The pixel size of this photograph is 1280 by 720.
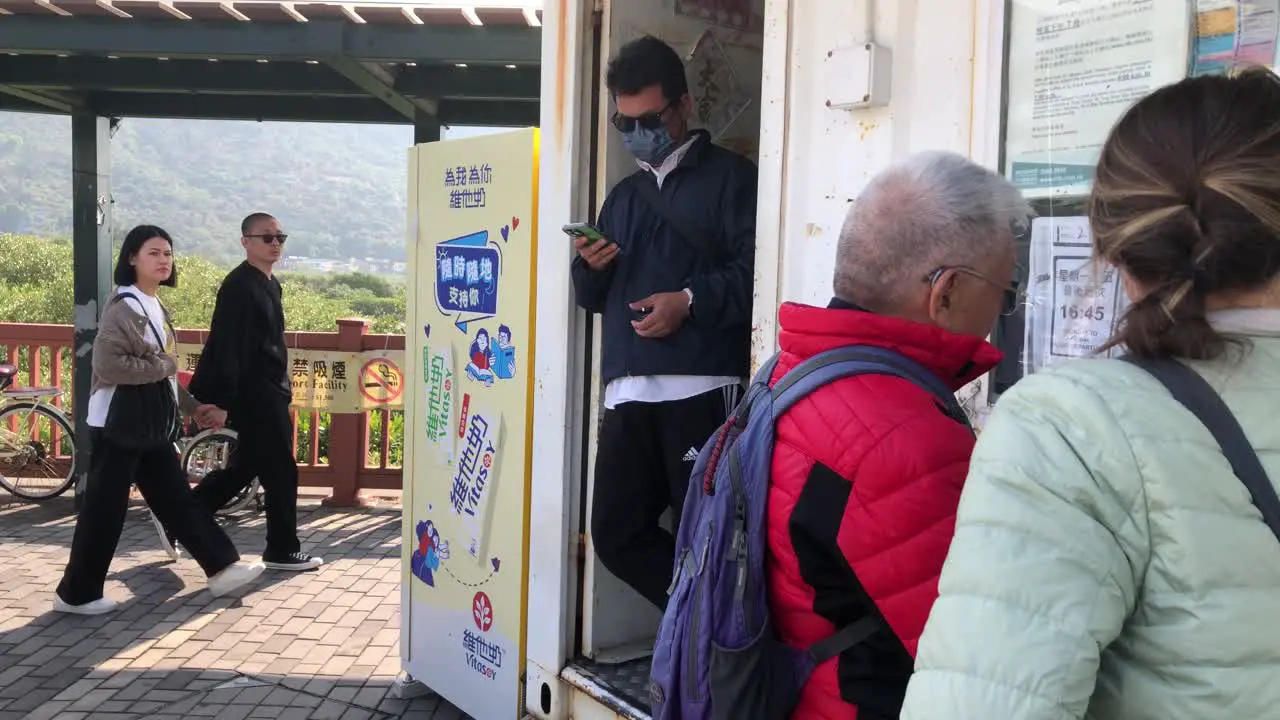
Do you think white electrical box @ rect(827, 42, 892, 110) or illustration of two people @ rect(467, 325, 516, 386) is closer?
white electrical box @ rect(827, 42, 892, 110)

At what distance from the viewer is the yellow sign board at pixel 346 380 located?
24.5 ft

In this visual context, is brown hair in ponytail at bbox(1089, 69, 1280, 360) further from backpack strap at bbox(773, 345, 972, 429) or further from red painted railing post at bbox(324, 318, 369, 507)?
red painted railing post at bbox(324, 318, 369, 507)

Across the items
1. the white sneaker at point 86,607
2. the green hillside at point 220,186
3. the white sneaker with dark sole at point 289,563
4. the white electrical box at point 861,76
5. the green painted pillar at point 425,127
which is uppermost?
the green hillside at point 220,186

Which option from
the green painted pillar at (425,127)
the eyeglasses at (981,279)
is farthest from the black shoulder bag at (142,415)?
the eyeglasses at (981,279)

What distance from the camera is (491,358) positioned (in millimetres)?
3531

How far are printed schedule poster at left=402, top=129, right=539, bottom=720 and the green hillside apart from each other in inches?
2023

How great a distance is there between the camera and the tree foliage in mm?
22141

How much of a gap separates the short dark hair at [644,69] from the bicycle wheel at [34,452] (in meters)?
6.35

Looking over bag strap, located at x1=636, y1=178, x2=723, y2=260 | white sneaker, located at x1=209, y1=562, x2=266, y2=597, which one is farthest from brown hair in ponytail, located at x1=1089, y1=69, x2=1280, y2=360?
white sneaker, located at x1=209, y1=562, x2=266, y2=597

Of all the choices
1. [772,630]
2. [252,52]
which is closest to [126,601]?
[252,52]

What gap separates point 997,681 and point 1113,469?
9.0 inches

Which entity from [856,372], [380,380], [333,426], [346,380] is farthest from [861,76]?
[333,426]

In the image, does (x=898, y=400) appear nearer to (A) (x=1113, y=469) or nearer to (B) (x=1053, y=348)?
(A) (x=1113, y=469)

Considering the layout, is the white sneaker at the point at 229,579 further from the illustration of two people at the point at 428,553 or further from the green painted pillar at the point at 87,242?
the green painted pillar at the point at 87,242
